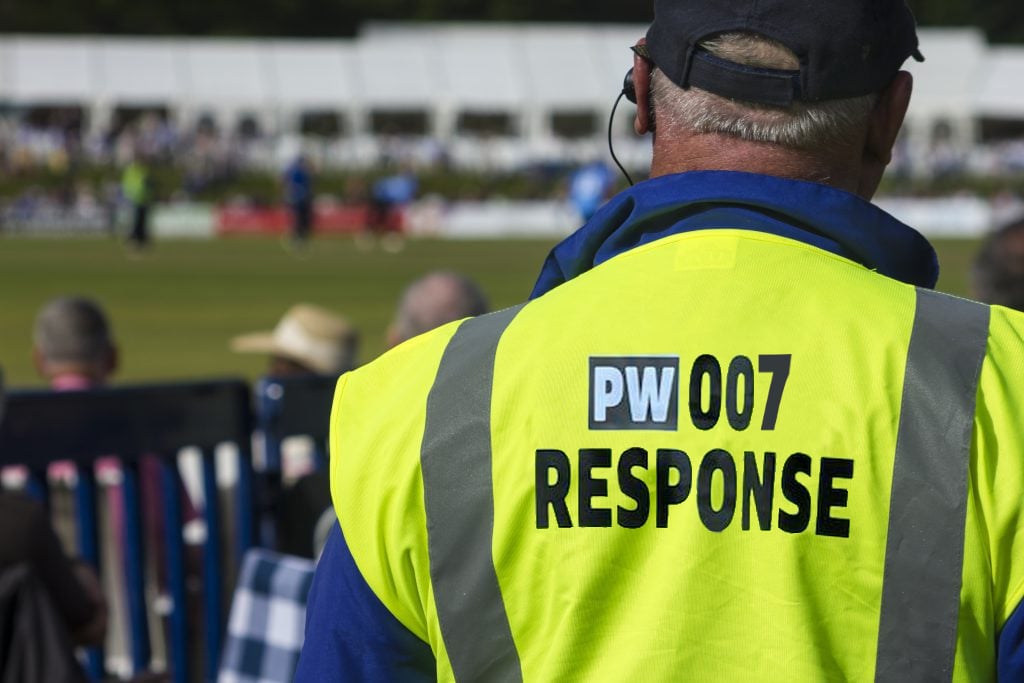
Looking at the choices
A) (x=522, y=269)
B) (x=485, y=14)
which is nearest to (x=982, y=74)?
(x=485, y=14)

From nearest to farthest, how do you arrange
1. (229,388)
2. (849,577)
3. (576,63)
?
(849,577) → (229,388) → (576,63)

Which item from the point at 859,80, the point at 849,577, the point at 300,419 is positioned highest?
the point at 859,80

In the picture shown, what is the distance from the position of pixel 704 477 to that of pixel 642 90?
1.65 ft

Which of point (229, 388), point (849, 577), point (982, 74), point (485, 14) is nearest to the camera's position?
point (849, 577)

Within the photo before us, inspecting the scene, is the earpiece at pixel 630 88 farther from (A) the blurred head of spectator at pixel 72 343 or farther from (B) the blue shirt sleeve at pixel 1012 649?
(A) the blurred head of spectator at pixel 72 343

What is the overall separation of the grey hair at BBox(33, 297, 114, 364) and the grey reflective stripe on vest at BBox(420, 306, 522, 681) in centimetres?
420

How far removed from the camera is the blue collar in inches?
74.9

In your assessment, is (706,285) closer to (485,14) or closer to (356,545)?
(356,545)

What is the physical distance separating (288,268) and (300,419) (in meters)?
23.5

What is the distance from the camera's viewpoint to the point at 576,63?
58.5 meters

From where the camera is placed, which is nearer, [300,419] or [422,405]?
[422,405]

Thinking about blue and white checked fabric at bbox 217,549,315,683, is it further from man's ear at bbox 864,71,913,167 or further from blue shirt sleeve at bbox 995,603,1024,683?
blue shirt sleeve at bbox 995,603,1024,683

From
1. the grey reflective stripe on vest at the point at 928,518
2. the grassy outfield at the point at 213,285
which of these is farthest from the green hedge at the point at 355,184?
the grey reflective stripe on vest at the point at 928,518

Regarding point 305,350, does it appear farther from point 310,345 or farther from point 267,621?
point 267,621
